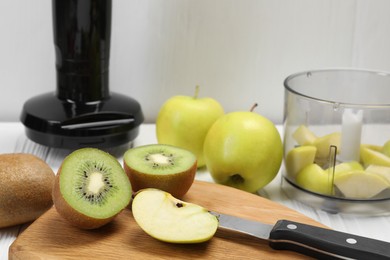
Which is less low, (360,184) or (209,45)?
(209,45)

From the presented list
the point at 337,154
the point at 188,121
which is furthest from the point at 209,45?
the point at 337,154

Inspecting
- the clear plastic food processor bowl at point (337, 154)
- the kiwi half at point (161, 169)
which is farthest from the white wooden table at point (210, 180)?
the kiwi half at point (161, 169)

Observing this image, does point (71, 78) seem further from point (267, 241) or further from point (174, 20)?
point (267, 241)

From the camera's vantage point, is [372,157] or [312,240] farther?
[372,157]

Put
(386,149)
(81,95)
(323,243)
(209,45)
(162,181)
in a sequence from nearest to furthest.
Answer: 1. (323,243)
2. (162,181)
3. (386,149)
4. (81,95)
5. (209,45)

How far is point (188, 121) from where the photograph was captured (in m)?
0.93

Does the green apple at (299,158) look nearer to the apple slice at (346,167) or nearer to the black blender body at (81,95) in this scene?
the apple slice at (346,167)

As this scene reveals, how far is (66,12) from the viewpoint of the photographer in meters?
0.94

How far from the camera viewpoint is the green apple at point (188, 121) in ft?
3.06

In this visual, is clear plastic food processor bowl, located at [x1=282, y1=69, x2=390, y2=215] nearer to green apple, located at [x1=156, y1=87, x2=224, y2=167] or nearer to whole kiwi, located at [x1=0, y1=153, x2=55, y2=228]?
green apple, located at [x1=156, y1=87, x2=224, y2=167]

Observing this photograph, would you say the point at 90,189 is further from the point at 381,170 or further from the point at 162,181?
the point at 381,170

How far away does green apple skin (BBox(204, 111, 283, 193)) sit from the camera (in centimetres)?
85

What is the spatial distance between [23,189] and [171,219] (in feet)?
0.55

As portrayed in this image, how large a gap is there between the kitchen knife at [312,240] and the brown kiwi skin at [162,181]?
0.08 m
